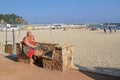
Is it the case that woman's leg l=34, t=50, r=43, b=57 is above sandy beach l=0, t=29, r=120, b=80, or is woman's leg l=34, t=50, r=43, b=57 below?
above

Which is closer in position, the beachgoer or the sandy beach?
the beachgoer

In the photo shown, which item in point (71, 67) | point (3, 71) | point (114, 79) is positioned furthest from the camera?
point (71, 67)

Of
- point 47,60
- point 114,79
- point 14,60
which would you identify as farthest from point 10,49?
point 114,79

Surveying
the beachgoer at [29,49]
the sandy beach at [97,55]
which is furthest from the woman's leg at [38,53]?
the sandy beach at [97,55]

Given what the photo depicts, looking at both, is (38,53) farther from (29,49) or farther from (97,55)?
(97,55)

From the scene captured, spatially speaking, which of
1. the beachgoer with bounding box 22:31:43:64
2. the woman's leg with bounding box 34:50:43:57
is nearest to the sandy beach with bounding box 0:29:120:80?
the woman's leg with bounding box 34:50:43:57

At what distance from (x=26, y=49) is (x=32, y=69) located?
0.87 meters

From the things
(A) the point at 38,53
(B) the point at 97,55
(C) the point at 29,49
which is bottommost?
(B) the point at 97,55

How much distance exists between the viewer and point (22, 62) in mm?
8141

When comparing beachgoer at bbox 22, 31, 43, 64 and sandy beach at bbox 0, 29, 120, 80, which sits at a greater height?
beachgoer at bbox 22, 31, 43, 64

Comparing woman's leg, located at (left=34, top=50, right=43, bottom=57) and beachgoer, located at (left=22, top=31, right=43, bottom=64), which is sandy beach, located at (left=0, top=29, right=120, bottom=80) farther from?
beachgoer, located at (left=22, top=31, right=43, bottom=64)

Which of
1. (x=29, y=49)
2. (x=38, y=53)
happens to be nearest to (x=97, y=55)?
(x=38, y=53)

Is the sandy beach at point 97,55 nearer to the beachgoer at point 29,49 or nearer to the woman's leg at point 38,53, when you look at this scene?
the woman's leg at point 38,53

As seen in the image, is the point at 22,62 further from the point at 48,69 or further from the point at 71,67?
the point at 71,67
